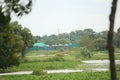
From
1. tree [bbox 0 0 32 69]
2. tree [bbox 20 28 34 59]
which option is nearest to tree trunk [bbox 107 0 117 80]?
tree [bbox 0 0 32 69]

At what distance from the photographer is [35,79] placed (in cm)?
2041

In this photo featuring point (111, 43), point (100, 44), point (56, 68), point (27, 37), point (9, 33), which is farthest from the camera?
point (100, 44)

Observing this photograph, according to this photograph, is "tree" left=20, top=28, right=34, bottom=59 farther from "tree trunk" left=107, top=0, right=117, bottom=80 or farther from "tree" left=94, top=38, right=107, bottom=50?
"tree trunk" left=107, top=0, right=117, bottom=80

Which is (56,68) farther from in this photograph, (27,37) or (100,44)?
(100,44)

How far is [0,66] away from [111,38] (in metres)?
25.6

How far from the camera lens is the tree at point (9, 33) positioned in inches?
432

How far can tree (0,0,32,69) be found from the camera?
11.0 m

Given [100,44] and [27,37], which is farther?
[100,44]

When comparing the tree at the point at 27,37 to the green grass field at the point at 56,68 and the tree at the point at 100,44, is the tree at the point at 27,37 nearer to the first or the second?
the green grass field at the point at 56,68

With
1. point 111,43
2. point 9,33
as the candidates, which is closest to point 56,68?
point 9,33

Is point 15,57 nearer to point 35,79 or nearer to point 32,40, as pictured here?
point 35,79

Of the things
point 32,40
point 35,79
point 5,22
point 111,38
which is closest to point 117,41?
point 32,40

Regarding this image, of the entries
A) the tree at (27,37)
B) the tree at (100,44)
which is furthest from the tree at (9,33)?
the tree at (100,44)

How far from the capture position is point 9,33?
19656mm
